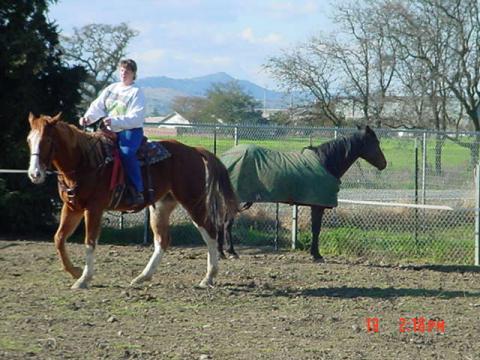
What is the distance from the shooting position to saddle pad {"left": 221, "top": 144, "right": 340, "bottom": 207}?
12156mm

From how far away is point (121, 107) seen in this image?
356 inches

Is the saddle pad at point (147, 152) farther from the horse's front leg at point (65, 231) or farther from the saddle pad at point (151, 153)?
the horse's front leg at point (65, 231)

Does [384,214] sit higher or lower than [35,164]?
lower

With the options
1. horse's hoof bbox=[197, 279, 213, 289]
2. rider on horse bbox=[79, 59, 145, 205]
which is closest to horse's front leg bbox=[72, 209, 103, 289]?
rider on horse bbox=[79, 59, 145, 205]

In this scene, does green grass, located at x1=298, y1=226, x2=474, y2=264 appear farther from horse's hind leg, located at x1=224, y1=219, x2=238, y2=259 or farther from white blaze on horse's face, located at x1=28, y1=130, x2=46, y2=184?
white blaze on horse's face, located at x1=28, y1=130, x2=46, y2=184

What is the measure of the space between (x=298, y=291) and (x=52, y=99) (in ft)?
24.8

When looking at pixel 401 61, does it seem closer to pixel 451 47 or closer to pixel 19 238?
pixel 451 47

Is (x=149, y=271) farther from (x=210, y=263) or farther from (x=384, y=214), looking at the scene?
(x=384, y=214)

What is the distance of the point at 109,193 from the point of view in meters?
8.99

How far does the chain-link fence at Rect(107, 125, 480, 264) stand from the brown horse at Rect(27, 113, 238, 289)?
3511 millimetres

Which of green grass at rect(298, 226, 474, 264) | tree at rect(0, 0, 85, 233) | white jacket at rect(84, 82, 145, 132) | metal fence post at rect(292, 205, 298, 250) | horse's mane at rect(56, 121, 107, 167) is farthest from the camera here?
tree at rect(0, 0, 85, 233)

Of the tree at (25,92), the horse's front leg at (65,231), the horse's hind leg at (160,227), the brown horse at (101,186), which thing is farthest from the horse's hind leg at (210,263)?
the tree at (25,92)
